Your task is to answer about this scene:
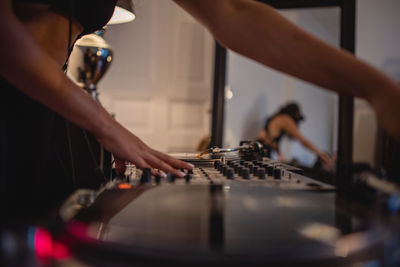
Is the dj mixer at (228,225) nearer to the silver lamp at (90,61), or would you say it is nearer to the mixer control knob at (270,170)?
the mixer control knob at (270,170)

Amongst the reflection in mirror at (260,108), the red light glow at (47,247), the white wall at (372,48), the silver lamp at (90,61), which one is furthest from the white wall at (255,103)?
the red light glow at (47,247)

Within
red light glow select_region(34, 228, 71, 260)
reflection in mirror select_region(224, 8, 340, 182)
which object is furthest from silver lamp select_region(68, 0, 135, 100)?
red light glow select_region(34, 228, 71, 260)

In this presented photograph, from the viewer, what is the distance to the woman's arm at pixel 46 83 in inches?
13.8

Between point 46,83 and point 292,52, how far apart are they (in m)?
0.28

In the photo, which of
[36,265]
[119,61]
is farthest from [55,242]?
[119,61]

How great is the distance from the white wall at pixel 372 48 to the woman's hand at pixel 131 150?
230mm

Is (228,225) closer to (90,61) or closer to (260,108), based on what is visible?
(90,61)

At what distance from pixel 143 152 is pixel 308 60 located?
0.91 feet

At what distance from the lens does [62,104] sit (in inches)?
16.1

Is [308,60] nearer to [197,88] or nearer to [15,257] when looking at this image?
[15,257]

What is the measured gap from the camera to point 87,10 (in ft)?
1.94

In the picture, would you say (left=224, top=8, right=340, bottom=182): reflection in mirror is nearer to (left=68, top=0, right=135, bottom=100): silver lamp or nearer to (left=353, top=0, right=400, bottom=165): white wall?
(left=68, top=0, right=135, bottom=100): silver lamp

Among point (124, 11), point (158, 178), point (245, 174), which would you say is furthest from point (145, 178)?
point (124, 11)

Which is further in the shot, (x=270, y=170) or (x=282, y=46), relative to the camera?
(x=270, y=170)
